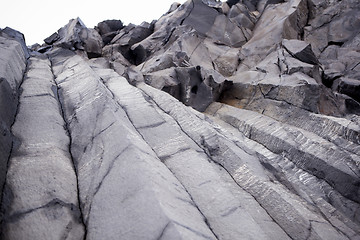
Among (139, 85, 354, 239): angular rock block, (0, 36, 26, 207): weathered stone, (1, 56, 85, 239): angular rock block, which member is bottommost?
(139, 85, 354, 239): angular rock block

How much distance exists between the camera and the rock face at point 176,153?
99.0 inches

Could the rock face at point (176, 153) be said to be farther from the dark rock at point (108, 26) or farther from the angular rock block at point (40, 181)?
the dark rock at point (108, 26)

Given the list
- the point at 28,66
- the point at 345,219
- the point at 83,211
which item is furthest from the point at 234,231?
the point at 28,66

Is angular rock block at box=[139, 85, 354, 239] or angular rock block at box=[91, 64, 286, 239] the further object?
angular rock block at box=[139, 85, 354, 239]

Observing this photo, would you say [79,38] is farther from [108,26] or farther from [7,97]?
[7,97]

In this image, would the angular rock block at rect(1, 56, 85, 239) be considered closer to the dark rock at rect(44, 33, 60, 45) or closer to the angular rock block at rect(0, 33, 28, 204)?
the angular rock block at rect(0, 33, 28, 204)

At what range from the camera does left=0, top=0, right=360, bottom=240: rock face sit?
2514 millimetres

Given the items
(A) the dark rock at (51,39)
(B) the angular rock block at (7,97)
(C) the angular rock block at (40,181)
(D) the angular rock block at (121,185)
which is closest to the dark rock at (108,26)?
(A) the dark rock at (51,39)

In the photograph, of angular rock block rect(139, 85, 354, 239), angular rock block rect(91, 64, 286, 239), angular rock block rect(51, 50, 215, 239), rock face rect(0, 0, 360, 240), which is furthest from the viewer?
angular rock block rect(139, 85, 354, 239)

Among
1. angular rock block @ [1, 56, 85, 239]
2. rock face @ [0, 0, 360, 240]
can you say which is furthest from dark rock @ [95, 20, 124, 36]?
angular rock block @ [1, 56, 85, 239]

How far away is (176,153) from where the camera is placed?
12.1 feet

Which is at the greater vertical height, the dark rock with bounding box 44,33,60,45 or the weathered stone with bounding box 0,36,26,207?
the dark rock with bounding box 44,33,60,45

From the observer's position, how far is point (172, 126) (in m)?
4.32

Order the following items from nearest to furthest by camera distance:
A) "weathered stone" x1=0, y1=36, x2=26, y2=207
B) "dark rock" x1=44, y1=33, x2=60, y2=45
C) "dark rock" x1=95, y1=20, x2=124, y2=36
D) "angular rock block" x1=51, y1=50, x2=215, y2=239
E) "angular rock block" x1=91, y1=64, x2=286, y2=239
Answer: "angular rock block" x1=51, y1=50, x2=215, y2=239
"angular rock block" x1=91, y1=64, x2=286, y2=239
"weathered stone" x1=0, y1=36, x2=26, y2=207
"dark rock" x1=44, y1=33, x2=60, y2=45
"dark rock" x1=95, y1=20, x2=124, y2=36
